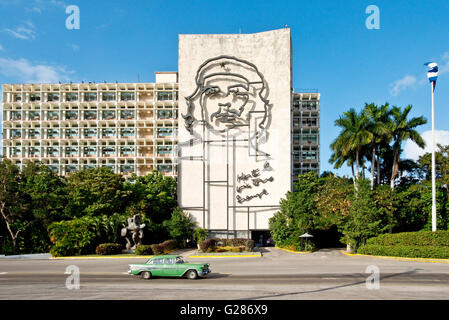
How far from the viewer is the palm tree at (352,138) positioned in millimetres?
42469

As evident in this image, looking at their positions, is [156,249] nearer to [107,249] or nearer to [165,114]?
[107,249]

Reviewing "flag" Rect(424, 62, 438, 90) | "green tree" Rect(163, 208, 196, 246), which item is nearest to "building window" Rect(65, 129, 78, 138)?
"green tree" Rect(163, 208, 196, 246)

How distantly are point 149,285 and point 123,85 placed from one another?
2615 inches

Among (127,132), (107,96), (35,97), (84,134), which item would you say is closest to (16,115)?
(35,97)

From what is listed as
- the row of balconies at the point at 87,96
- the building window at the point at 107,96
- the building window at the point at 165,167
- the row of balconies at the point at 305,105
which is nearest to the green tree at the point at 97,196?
the building window at the point at 165,167

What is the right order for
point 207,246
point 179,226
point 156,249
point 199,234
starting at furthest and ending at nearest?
point 199,234
point 179,226
point 207,246
point 156,249

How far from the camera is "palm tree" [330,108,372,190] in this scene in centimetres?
4247

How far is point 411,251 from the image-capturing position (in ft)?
108

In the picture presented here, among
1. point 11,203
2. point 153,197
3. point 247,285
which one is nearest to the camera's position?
point 247,285

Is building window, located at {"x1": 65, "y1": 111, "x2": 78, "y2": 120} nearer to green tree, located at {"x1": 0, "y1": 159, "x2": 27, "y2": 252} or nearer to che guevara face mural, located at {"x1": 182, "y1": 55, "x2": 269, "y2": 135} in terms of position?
green tree, located at {"x1": 0, "y1": 159, "x2": 27, "y2": 252}

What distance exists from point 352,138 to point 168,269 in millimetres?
30185

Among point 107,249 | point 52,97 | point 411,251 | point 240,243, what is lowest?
point 240,243

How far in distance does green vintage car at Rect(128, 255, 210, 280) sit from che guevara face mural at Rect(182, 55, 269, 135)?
35.6 m
